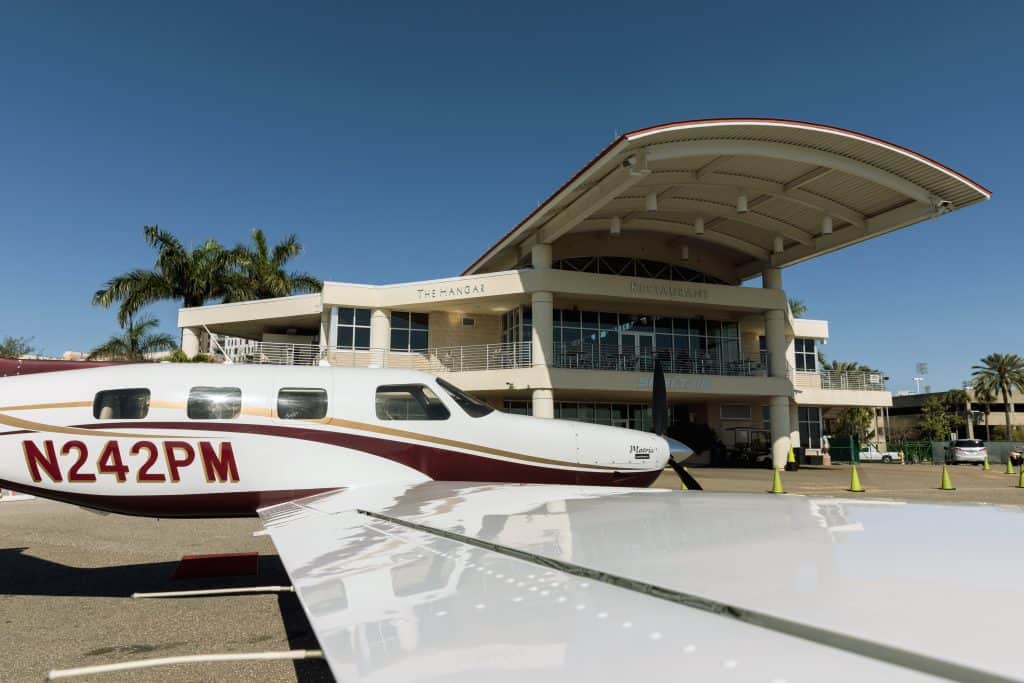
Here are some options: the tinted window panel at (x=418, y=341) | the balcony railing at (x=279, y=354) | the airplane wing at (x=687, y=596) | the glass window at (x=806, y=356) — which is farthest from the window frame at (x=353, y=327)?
the glass window at (x=806, y=356)

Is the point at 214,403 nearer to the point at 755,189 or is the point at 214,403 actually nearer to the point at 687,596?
the point at 687,596

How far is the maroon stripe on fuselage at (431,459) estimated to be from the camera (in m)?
6.74

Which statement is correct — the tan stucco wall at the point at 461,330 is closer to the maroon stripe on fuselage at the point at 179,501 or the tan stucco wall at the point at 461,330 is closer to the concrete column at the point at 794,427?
the concrete column at the point at 794,427

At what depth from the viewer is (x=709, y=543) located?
2.42m

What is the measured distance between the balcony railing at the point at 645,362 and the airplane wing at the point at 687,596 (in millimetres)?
24854

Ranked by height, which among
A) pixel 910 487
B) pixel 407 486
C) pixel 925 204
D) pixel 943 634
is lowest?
pixel 910 487

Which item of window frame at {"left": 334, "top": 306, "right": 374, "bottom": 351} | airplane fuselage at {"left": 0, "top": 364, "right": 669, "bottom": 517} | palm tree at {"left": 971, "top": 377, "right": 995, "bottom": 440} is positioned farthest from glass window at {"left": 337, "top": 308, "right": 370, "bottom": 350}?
palm tree at {"left": 971, "top": 377, "right": 995, "bottom": 440}

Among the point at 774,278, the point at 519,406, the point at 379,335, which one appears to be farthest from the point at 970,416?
the point at 379,335

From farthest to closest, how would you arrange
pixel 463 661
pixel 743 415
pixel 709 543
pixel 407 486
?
pixel 743 415, pixel 407 486, pixel 709 543, pixel 463 661

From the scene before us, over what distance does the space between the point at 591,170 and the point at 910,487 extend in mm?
16133

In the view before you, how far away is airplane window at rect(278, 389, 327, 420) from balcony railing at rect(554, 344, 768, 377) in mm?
21175

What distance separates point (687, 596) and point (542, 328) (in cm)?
2419

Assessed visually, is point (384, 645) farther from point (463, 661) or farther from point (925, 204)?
point (925, 204)

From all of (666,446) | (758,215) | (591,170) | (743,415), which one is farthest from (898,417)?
(666,446)
